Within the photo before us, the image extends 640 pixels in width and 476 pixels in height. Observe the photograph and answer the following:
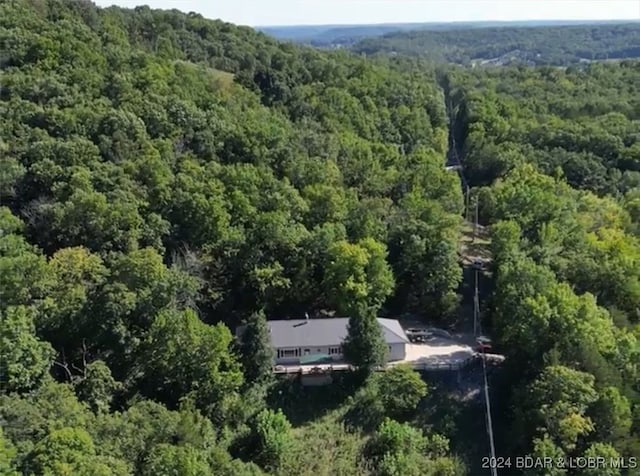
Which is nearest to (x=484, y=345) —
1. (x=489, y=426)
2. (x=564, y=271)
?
(x=489, y=426)

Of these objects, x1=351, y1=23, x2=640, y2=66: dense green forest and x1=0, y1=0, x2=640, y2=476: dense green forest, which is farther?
x1=351, y1=23, x2=640, y2=66: dense green forest

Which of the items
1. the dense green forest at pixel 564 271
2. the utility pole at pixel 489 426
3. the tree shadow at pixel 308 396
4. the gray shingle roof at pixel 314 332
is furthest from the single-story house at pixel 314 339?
the dense green forest at pixel 564 271

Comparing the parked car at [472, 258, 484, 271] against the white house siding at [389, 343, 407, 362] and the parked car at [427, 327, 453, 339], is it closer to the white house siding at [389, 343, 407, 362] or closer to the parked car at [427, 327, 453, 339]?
the parked car at [427, 327, 453, 339]

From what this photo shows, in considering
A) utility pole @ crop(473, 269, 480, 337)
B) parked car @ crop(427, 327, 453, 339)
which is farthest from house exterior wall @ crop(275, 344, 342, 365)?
utility pole @ crop(473, 269, 480, 337)

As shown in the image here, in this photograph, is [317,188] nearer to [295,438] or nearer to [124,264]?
[124,264]


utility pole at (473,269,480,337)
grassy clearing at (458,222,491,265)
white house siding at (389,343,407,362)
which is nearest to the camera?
white house siding at (389,343,407,362)

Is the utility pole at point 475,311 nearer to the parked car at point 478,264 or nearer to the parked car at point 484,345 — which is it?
the parked car at point 484,345

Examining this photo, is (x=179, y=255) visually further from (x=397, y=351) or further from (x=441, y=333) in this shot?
(x=441, y=333)
